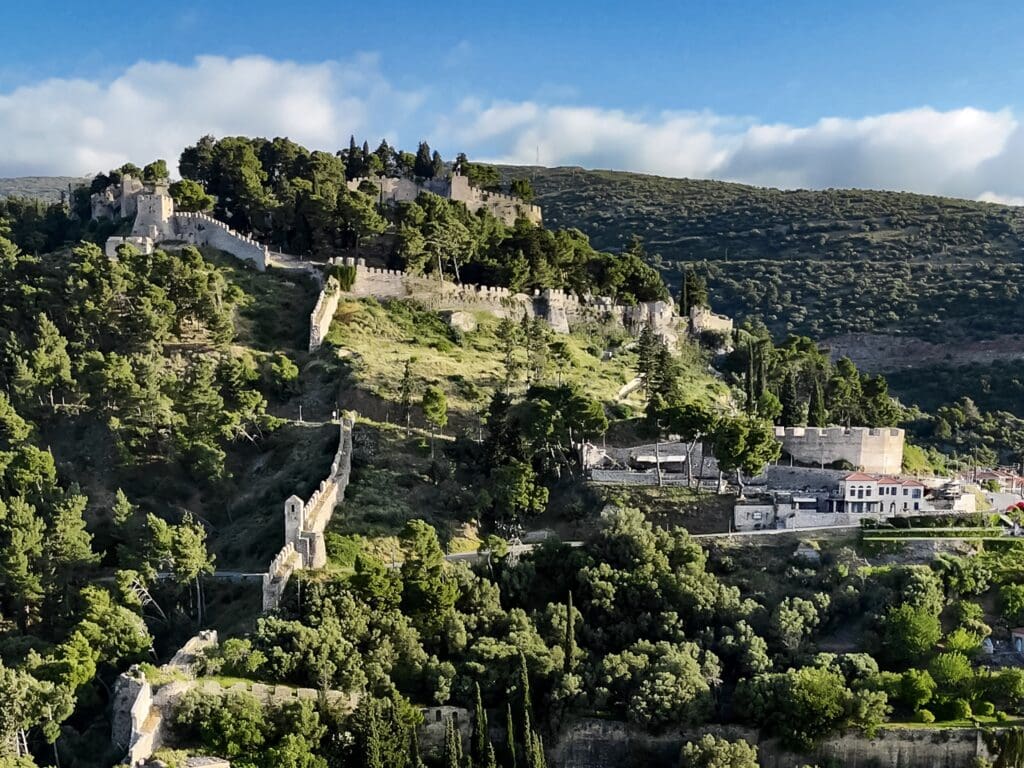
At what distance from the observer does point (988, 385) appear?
7881 centimetres

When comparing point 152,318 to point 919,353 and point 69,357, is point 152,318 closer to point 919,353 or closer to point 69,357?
point 69,357

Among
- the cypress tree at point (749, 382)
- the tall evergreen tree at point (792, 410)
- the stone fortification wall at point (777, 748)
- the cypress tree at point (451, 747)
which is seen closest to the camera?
the cypress tree at point (451, 747)

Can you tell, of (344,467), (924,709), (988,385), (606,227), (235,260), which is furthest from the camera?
(606,227)

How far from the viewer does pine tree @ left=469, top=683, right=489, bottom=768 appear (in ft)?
99.8

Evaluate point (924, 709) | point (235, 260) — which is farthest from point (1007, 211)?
point (924, 709)

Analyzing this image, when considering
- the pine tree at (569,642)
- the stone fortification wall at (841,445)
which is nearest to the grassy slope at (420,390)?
the stone fortification wall at (841,445)

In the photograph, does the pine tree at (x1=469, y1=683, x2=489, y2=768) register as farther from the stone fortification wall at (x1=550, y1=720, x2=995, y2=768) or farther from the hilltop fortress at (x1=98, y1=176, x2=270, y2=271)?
the hilltop fortress at (x1=98, y1=176, x2=270, y2=271)

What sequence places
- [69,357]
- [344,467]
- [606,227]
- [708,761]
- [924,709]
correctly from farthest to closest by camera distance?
[606,227] < [69,357] < [344,467] < [924,709] < [708,761]

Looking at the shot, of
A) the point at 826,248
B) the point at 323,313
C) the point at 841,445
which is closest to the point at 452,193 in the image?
the point at 323,313

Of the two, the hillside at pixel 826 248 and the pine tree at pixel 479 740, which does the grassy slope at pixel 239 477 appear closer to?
the pine tree at pixel 479 740

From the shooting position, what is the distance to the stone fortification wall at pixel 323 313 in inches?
2137

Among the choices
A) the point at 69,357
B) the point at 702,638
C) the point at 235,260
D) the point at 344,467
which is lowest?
the point at 702,638

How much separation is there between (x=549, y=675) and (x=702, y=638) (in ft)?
17.9

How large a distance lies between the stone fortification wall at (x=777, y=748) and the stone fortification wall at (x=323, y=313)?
28.1 m
